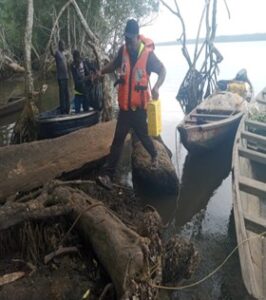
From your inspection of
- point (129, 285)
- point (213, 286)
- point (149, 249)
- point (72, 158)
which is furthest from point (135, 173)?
point (129, 285)

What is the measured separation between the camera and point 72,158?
6195 mm

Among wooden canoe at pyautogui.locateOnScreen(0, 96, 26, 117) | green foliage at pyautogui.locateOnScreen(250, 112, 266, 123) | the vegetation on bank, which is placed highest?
the vegetation on bank

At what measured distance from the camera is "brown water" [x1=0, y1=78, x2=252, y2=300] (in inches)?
164

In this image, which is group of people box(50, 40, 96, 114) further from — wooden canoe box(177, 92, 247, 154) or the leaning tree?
the leaning tree

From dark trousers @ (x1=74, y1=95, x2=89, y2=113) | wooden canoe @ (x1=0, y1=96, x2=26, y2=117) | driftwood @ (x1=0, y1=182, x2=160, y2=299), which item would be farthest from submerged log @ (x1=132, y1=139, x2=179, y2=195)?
wooden canoe @ (x1=0, y1=96, x2=26, y2=117)

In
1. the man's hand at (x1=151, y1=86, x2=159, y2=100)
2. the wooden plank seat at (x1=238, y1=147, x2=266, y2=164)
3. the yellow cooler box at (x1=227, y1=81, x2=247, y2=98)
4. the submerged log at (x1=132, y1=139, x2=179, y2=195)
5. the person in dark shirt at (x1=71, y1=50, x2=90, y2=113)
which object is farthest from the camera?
the yellow cooler box at (x1=227, y1=81, x2=247, y2=98)

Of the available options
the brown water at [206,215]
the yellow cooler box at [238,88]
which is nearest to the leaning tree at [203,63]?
the yellow cooler box at [238,88]

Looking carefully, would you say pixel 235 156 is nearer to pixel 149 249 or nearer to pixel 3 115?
pixel 149 249

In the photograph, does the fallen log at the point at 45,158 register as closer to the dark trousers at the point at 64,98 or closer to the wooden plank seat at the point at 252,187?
the dark trousers at the point at 64,98

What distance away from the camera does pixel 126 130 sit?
5668mm

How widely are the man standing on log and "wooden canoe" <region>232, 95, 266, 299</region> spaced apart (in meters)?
1.51

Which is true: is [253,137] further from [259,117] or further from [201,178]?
[201,178]

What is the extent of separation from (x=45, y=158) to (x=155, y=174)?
5.70 ft

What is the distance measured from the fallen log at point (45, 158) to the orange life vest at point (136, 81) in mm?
1284
